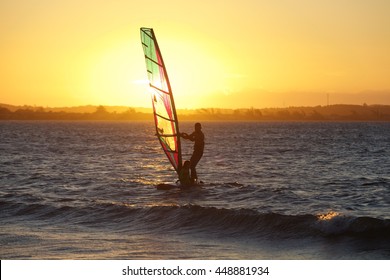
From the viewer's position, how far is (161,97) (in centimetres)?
1541

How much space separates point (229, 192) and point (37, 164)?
13.3 metres

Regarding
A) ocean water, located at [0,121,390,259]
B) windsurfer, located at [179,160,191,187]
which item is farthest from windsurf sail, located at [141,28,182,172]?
ocean water, located at [0,121,390,259]

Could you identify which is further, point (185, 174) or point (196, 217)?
point (185, 174)

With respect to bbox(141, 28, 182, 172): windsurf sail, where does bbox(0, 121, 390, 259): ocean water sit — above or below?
below

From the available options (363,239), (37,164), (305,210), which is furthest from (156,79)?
(37,164)

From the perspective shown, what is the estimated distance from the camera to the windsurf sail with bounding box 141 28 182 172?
1485cm

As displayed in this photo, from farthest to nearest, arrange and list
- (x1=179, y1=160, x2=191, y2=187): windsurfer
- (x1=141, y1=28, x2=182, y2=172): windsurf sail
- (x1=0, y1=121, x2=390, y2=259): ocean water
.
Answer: (x1=179, y1=160, x2=191, y2=187): windsurfer
(x1=141, y1=28, x2=182, y2=172): windsurf sail
(x1=0, y1=121, x2=390, y2=259): ocean water

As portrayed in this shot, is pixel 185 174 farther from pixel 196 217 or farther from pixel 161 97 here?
pixel 196 217

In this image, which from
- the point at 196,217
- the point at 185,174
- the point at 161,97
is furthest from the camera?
the point at 185,174

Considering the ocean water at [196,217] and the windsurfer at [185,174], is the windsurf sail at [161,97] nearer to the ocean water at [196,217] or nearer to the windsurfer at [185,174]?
the windsurfer at [185,174]

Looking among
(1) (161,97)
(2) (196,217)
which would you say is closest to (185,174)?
(1) (161,97)

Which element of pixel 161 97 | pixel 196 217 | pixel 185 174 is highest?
pixel 161 97

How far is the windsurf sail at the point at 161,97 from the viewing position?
1485 centimetres

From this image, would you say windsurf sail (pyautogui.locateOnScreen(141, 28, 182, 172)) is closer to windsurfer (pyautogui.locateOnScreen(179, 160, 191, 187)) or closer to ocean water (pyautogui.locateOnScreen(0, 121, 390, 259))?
windsurfer (pyautogui.locateOnScreen(179, 160, 191, 187))
